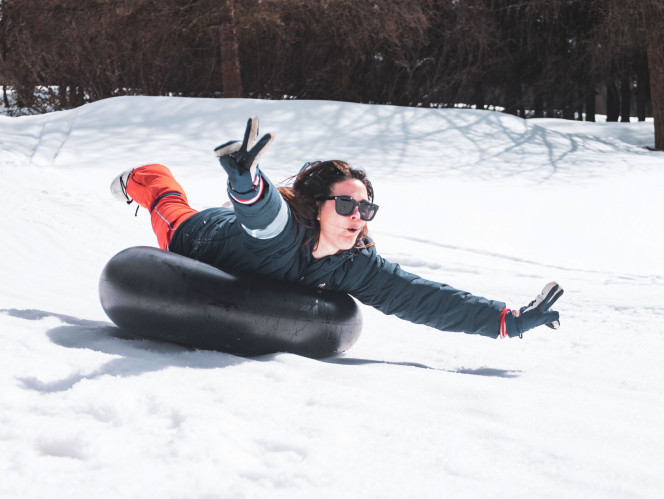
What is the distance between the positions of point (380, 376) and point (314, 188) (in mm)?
768

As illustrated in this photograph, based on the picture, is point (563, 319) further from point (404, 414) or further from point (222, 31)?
point (222, 31)

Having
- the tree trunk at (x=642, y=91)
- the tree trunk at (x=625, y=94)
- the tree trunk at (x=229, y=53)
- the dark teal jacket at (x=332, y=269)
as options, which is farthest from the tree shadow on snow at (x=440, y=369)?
the tree trunk at (x=642, y=91)

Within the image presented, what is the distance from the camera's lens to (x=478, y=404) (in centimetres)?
226

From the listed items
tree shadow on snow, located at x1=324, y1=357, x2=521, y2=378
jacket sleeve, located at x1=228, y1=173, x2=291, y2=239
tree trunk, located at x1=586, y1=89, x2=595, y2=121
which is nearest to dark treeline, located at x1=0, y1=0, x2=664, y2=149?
tree trunk, located at x1=586, y1=89, x2=595, y2=121

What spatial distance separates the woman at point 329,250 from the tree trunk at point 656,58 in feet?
27.4

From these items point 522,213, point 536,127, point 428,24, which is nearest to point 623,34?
point 536,127

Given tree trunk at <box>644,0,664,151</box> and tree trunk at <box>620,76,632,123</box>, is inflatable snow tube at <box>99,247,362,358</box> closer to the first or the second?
tree trunk at <box>644,0,664,151</box>

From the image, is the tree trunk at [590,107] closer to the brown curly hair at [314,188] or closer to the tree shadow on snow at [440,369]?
the tree shadow on snow at [440,369]

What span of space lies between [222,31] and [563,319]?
8.04 metres

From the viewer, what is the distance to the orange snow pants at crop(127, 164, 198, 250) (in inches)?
132

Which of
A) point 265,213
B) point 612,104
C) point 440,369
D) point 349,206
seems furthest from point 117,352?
point 612,104

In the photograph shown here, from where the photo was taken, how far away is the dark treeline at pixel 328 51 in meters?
11.4

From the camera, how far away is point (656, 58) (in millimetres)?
10180

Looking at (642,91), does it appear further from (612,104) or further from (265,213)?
(265,213)
